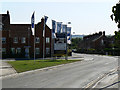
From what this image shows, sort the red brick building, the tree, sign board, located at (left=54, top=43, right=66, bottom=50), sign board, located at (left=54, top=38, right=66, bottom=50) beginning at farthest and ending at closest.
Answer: the red brick building → sign board, located at (left=54, top=38, right=66, bottom=50) → sign board, located at (left=54, top=43, right=66, bottom=50) → the tree

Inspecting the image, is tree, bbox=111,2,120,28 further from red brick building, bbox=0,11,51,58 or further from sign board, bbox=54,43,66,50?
red brick building, bbox=0,11,51,58

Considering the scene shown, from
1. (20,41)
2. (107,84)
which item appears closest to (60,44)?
(20,41)

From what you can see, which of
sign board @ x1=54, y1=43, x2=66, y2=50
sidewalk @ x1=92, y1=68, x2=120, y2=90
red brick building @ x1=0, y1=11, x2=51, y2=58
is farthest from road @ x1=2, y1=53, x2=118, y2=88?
red brick building @ x1=0, y1=11, x2=51, y2=58

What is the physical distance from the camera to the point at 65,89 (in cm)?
1523

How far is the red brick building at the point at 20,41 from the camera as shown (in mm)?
65125

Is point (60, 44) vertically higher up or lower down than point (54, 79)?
higher up

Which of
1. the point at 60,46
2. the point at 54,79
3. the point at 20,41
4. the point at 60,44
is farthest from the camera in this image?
the point at 20,41

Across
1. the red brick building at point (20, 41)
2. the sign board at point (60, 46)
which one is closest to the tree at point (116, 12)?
the sign board at point (60, 46)

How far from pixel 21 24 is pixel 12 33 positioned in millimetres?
5531

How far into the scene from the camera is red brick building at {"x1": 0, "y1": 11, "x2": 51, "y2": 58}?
65125 millimetres

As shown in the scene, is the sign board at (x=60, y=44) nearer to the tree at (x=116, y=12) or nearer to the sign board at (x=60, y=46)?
the sign board at (x=60, y=46)

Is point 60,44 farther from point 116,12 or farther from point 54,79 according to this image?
point 116,12

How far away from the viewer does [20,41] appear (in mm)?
66500

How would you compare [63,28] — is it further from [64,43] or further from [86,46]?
[86,46]
